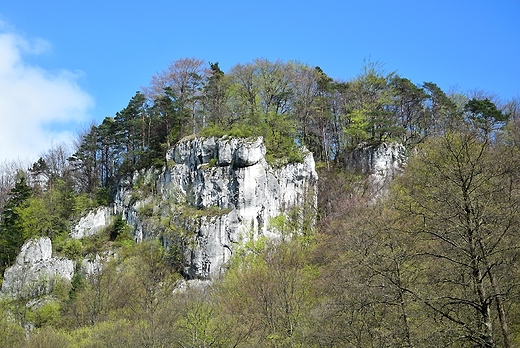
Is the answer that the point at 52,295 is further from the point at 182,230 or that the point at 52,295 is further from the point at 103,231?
the point at 182,230

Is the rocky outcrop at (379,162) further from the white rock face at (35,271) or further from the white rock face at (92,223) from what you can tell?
the white rock face at (35,271)

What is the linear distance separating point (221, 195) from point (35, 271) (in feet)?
46.9

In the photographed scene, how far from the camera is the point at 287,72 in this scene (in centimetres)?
3888

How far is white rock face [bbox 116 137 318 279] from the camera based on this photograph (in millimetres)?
29891

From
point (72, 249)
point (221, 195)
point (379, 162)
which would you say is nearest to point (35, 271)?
point (72, 249)

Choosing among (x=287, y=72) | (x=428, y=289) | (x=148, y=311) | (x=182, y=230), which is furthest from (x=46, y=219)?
(x=428, y=289)

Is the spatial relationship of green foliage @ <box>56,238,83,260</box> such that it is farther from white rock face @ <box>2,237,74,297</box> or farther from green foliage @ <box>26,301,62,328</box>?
green foliage @ <box>26,301,62,328</box>

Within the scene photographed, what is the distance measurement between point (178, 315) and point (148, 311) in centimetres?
152

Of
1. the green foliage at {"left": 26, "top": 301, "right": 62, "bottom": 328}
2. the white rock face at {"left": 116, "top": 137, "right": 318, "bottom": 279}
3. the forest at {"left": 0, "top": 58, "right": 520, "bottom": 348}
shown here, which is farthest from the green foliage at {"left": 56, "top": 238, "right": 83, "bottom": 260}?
the green foliage at {"left": 26, "top": 301, "right": 62, "bottom": 328}

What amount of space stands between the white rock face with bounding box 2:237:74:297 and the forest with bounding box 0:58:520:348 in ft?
2.67

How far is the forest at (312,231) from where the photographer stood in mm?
8750

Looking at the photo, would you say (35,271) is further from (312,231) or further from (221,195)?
(312,231)

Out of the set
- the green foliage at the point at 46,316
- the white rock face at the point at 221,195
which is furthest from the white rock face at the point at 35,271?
the white rock face at the point at 221,195

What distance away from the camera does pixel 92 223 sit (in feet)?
120
